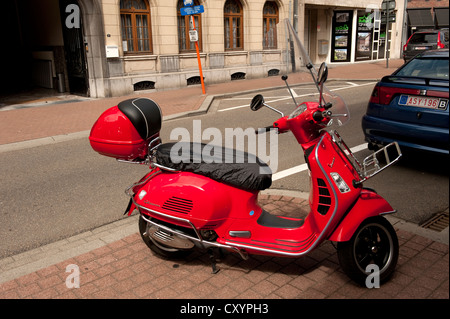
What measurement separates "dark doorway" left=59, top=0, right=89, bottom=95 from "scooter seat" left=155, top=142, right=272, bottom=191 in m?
12.1

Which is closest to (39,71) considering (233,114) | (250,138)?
(233,114)

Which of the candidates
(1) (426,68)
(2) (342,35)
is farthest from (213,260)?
(2) (342,35)

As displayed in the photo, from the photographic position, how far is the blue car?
5383 mm

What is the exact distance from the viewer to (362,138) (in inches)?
319

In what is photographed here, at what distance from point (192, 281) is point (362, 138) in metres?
5.52

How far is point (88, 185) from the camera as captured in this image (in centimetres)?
608

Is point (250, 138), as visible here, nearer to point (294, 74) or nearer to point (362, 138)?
point (362, 138)

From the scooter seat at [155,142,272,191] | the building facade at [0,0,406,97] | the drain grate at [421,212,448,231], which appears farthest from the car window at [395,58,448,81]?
the building facade at [0,0,406,97]

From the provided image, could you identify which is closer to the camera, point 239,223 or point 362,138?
point 239,223

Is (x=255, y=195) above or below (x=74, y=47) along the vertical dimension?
below

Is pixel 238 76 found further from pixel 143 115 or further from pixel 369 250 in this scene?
pixel 369 250

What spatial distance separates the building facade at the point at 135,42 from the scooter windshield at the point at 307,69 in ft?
27.7

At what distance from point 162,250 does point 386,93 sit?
13.0 feet

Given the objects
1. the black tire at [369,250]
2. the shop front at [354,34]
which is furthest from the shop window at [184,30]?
the black tire at [369,250]
